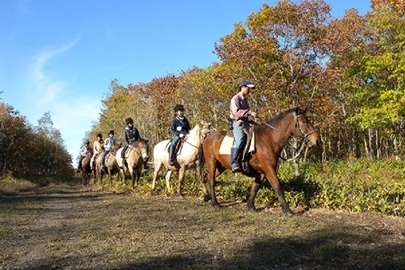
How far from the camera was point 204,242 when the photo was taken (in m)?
6.30

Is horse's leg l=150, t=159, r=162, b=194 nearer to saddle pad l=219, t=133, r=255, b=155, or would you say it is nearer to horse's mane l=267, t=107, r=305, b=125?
saddle pad l=219, t=133, r=255, b=155

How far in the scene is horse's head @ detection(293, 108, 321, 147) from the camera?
378 inches

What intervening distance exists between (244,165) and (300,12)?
16497 millimetres

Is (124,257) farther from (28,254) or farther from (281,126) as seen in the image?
(281,126)

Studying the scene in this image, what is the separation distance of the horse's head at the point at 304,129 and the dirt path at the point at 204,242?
1.75 metres

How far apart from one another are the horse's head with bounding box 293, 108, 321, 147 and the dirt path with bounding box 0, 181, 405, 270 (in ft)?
5.75

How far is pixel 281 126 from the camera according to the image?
990cm

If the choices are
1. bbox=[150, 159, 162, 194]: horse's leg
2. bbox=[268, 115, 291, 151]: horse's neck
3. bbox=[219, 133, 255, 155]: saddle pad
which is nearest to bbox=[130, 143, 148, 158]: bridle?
bbox=[150, 159, 162, 194]: horse's leg

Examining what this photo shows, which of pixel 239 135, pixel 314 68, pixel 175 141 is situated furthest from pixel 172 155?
pixel 314 68

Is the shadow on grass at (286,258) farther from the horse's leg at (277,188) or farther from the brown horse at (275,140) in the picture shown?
the brown horse at (275,140)

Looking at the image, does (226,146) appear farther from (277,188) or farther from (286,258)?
(286,258)

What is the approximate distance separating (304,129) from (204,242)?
14.9 feet

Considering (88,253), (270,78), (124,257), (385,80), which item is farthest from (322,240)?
(385,80)

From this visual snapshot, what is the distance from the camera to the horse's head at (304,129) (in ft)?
31.5
